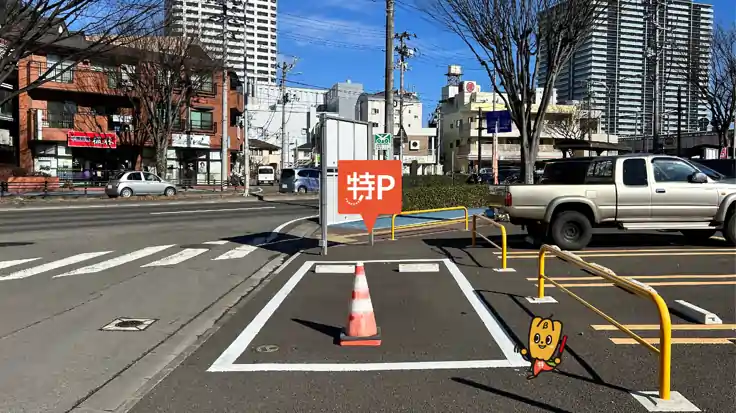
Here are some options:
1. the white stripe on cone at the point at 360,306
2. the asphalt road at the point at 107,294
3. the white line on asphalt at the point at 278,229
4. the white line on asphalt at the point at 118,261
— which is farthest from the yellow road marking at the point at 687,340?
the white line on asphalt at the point at 278,229

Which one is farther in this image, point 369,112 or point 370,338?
point 369,112

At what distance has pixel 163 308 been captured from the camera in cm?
774

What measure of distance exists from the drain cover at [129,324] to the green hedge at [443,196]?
48.0 ft

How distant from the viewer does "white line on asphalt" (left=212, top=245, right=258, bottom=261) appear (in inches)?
490

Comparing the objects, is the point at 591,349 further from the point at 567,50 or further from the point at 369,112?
the point at 369,112

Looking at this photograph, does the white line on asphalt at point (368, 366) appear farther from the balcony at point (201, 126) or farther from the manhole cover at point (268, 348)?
the balcony at point (201, 126)

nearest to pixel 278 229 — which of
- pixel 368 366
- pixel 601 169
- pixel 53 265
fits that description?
pixel 53 265

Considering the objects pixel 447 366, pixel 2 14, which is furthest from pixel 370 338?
pixel 2 14

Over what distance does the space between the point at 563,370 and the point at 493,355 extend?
2.26ft

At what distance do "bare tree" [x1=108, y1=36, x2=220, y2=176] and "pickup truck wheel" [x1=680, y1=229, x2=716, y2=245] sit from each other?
3047cm

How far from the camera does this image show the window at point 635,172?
39.2 ft

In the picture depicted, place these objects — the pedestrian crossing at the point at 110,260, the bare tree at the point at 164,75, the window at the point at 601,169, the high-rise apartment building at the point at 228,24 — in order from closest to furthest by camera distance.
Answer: the pedestrian crossing at the point at 110,260 → the window at the point at 601,169 → the high-rise apartment building at the point at 228,24 → the bare tree at the point at 164,75

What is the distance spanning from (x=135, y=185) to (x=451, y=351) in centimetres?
3165

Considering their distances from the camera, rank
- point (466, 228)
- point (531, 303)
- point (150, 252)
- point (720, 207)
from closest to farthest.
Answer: point (531, 303)
point (720, 207)
point (150, 252)
point (466, 228)
